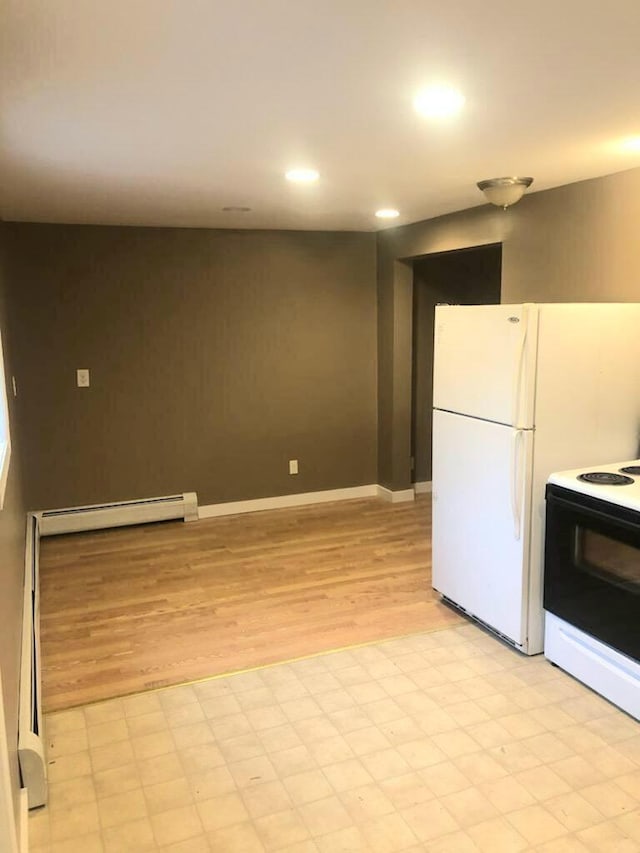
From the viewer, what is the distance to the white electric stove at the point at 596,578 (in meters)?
2.52

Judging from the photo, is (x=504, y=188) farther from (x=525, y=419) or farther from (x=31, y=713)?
(x=31, y=713)

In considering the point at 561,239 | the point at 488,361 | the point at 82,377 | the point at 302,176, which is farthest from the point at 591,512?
the point at 82,377

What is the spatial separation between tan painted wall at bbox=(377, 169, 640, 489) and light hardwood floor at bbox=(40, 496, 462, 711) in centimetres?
177

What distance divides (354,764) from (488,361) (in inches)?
68.7

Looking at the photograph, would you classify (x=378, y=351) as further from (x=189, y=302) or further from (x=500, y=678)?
(x=500, y=678)

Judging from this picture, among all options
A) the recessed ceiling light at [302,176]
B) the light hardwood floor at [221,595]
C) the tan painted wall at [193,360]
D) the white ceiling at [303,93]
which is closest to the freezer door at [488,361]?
the white ceiling at [303,93]

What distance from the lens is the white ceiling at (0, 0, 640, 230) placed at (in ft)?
4.80

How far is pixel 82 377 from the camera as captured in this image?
4.70 metres

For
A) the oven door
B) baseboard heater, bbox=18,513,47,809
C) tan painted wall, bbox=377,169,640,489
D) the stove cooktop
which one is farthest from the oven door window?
baseboard heater, bbox=18,513,47,809

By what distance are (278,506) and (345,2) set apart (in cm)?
429

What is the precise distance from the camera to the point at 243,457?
206 inches

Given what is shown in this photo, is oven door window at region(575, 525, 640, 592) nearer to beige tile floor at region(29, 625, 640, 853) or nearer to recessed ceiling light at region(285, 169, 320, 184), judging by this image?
beige tile floor at region(29, 625, 640, 853)

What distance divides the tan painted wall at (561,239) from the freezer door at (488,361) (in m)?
0.67

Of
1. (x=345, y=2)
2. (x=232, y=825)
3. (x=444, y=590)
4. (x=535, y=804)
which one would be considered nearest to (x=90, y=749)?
(x=232, y=825)
